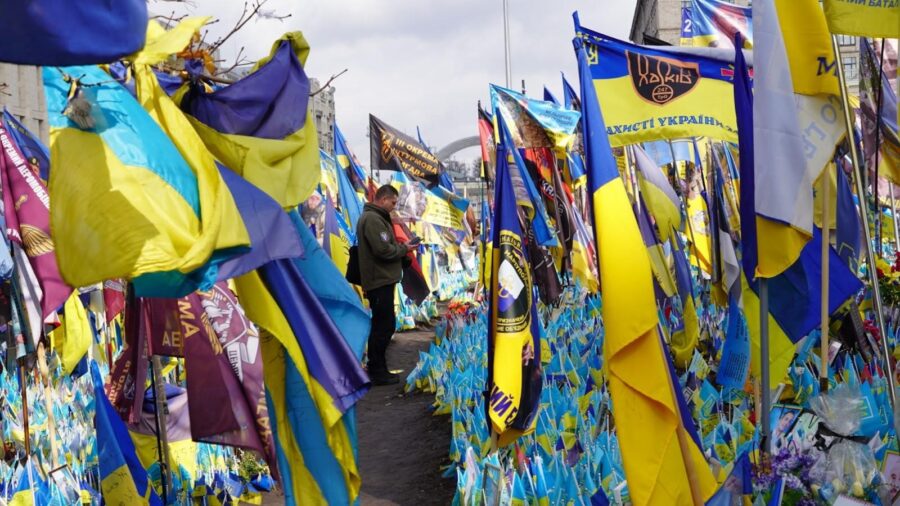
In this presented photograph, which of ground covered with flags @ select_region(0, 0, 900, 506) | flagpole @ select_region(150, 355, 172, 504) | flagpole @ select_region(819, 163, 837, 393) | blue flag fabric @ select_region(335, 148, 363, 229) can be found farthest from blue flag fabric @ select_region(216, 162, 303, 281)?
blue flag fabric @ select_region(335, 148, 363, 229)

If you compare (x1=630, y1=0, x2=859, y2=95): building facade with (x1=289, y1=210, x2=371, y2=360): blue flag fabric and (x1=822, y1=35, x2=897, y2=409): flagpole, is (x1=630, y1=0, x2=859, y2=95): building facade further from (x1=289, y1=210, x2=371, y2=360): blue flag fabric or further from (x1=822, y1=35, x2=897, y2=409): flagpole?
(x1=289, y1=210, x2=371, y2=360): blue flag fabric

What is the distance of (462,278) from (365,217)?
41.2ft

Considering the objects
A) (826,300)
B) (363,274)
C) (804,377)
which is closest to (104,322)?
(363,274)

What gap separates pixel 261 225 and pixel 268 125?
684mm

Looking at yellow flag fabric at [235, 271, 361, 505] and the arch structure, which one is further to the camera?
the arch structure

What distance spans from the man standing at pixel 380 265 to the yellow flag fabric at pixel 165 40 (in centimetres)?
584

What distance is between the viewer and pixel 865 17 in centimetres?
404

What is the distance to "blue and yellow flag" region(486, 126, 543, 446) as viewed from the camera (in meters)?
5.04

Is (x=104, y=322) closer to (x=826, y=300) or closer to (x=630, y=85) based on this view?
(x=630, y=85)

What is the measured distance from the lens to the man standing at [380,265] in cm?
966

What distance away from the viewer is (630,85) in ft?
17.8

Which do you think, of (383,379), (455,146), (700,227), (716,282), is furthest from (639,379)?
(455,146)

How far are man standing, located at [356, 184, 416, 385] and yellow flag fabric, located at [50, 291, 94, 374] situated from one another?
276cm

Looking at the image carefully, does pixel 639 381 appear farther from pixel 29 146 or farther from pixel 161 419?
pixel 29 146
